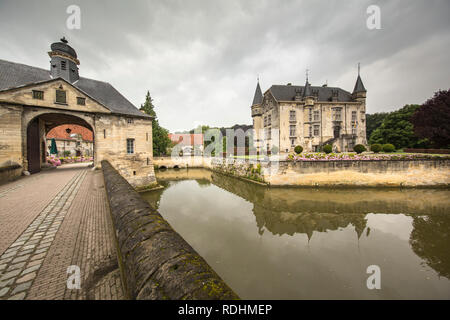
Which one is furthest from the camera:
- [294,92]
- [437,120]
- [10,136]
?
A: [294,92]

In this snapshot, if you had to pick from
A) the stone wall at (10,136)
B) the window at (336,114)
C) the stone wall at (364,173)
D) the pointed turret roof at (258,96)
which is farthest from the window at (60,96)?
the window at (336,114)

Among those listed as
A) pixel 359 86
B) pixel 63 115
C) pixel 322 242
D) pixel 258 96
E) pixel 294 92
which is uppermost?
pixel 359 86

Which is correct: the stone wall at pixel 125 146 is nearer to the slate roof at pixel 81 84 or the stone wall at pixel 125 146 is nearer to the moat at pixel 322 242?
the slate roof at pixel 81 84

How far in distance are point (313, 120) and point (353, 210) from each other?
21.3 metres

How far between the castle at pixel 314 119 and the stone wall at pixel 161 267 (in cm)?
2645

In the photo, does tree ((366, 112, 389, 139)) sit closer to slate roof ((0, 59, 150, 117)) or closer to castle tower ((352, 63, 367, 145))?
castle tower ((352, 63, 367, 145))

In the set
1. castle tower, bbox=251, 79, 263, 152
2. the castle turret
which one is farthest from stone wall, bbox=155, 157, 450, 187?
the castle turret

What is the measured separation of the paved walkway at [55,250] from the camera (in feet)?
6.01

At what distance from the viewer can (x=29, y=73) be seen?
41.5ft

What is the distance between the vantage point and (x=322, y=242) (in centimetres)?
638

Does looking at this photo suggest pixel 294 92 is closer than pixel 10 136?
No

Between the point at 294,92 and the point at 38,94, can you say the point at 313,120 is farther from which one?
the point at 38,94

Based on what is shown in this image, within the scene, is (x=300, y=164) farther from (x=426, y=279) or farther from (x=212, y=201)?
(x=426, y=279)

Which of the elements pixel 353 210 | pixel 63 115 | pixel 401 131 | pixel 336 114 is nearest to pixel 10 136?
pixel 63 115
